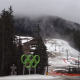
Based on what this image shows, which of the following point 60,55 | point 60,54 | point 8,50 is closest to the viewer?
point 8,50

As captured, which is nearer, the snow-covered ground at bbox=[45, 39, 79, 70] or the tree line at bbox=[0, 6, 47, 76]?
the tree line at bbox=[0, 6, 47, 76]

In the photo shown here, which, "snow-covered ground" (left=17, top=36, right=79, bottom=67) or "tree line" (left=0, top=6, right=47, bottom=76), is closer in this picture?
"tree line" (left=0, top=6, right=47, bottom=76)

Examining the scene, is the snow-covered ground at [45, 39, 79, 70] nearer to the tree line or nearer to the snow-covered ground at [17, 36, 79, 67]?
the snow-covered ground at [17, 36, 79, 67]

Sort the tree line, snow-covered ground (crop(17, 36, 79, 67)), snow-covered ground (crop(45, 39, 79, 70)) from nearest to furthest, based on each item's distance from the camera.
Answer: the tree line, snow-covered ground (crop(45, 39, 79, 70)), snow-covered ground (crop(17, 36, 79, 67))

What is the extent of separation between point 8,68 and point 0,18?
734 centimetres

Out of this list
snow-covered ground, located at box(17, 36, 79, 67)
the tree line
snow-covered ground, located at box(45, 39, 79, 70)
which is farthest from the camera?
snow-covered ground, located at box(17, 36, 79, 67)

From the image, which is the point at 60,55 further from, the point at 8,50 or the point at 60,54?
the point at 8,50

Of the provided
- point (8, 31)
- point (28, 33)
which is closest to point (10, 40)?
point (8, 31)

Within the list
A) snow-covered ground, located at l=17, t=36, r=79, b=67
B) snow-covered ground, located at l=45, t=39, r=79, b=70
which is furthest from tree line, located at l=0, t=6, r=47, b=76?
snow-covered ground, located at l=17, t=36, r=79, b=67

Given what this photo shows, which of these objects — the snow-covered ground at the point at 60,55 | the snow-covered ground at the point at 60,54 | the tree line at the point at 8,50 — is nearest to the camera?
the tree line at the point at 8,50

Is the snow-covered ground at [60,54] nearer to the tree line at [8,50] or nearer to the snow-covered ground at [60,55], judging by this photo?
the snow-covered ground at [60,55]

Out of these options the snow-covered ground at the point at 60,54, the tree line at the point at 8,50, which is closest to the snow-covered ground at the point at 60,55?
the snow-covered ground at the point at 60,54

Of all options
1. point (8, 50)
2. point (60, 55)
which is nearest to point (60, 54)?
point (60, 55)

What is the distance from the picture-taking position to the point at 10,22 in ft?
79.8
